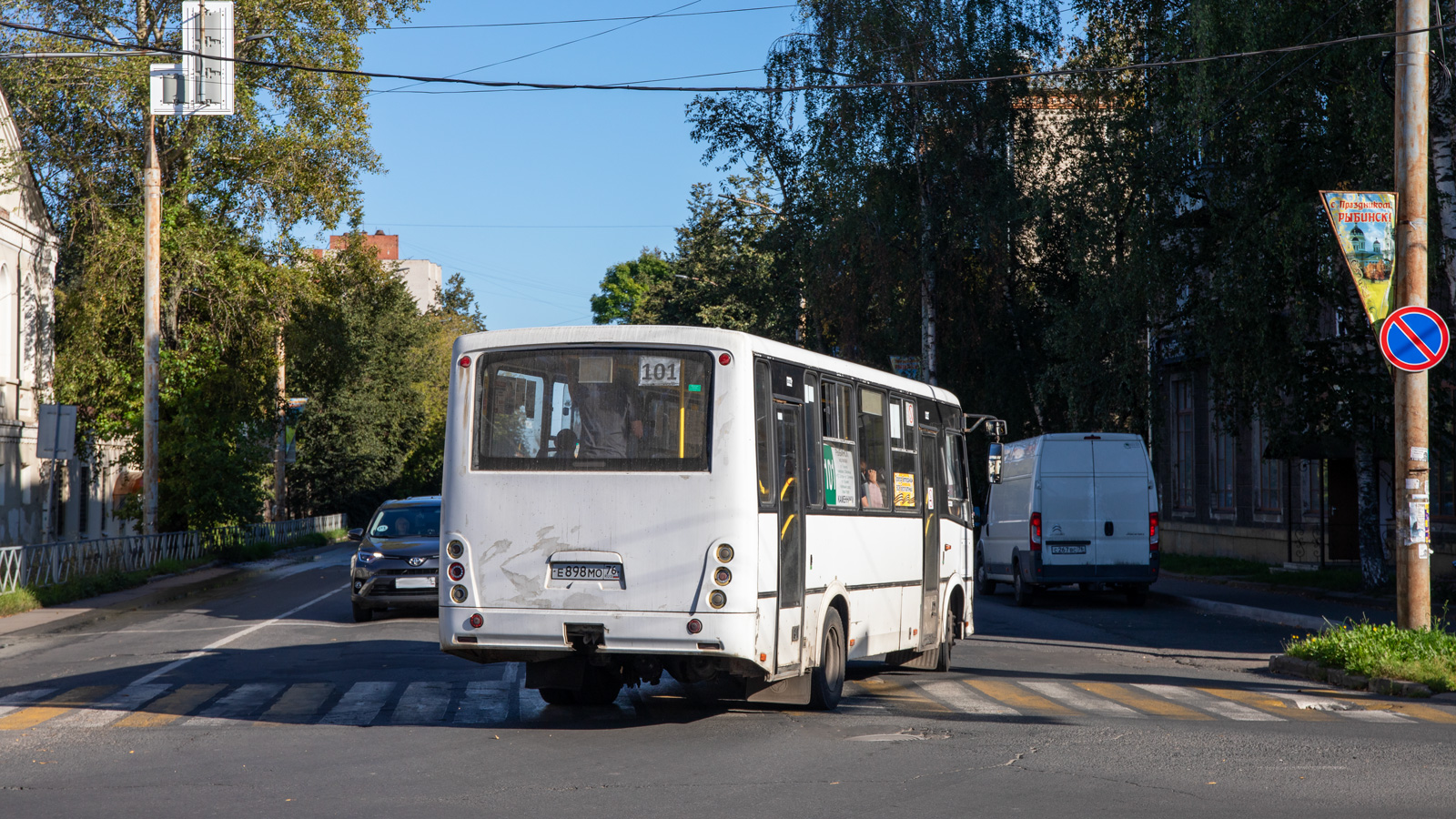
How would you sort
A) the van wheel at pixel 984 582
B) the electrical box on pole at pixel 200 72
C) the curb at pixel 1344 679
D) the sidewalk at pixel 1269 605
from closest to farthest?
1. the curb at pixel 1344 679
2. the sidewalk at pixel 1269 605
3. the electrical box on pole at pixel 200 72
4. the van wheel at pixel 984 582

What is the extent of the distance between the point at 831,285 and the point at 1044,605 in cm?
1485

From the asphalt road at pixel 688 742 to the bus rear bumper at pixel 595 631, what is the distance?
57 cm

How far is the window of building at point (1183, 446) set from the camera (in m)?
37.2

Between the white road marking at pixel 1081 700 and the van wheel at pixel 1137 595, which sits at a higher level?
the white road marking at pixel 1081 700

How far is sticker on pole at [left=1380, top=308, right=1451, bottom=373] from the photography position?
12.6m

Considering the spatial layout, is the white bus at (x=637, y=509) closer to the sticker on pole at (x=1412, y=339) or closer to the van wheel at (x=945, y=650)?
the van wheel at (x=945, y=650)

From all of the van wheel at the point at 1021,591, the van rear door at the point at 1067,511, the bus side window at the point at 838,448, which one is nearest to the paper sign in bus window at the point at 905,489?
the bus side window at the point at 838,448

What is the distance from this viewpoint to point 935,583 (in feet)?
43.2

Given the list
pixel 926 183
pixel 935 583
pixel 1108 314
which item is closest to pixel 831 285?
pixel 926 183

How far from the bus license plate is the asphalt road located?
41.5 inches

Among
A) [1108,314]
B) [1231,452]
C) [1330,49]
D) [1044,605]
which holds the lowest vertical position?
[1044,605]

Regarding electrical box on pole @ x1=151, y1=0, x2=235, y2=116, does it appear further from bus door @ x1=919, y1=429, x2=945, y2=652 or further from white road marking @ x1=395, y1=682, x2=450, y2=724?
bus door @ x1=919, y1=429, x2=945, y2=652

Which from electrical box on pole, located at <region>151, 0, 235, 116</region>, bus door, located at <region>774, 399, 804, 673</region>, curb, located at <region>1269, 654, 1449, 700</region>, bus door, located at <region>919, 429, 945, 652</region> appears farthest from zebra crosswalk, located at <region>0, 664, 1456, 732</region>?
electrical box on pole, located at <region>151, 0, 235, 116</region>

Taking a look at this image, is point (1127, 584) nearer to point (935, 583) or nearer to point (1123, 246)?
point (1123, 246)
